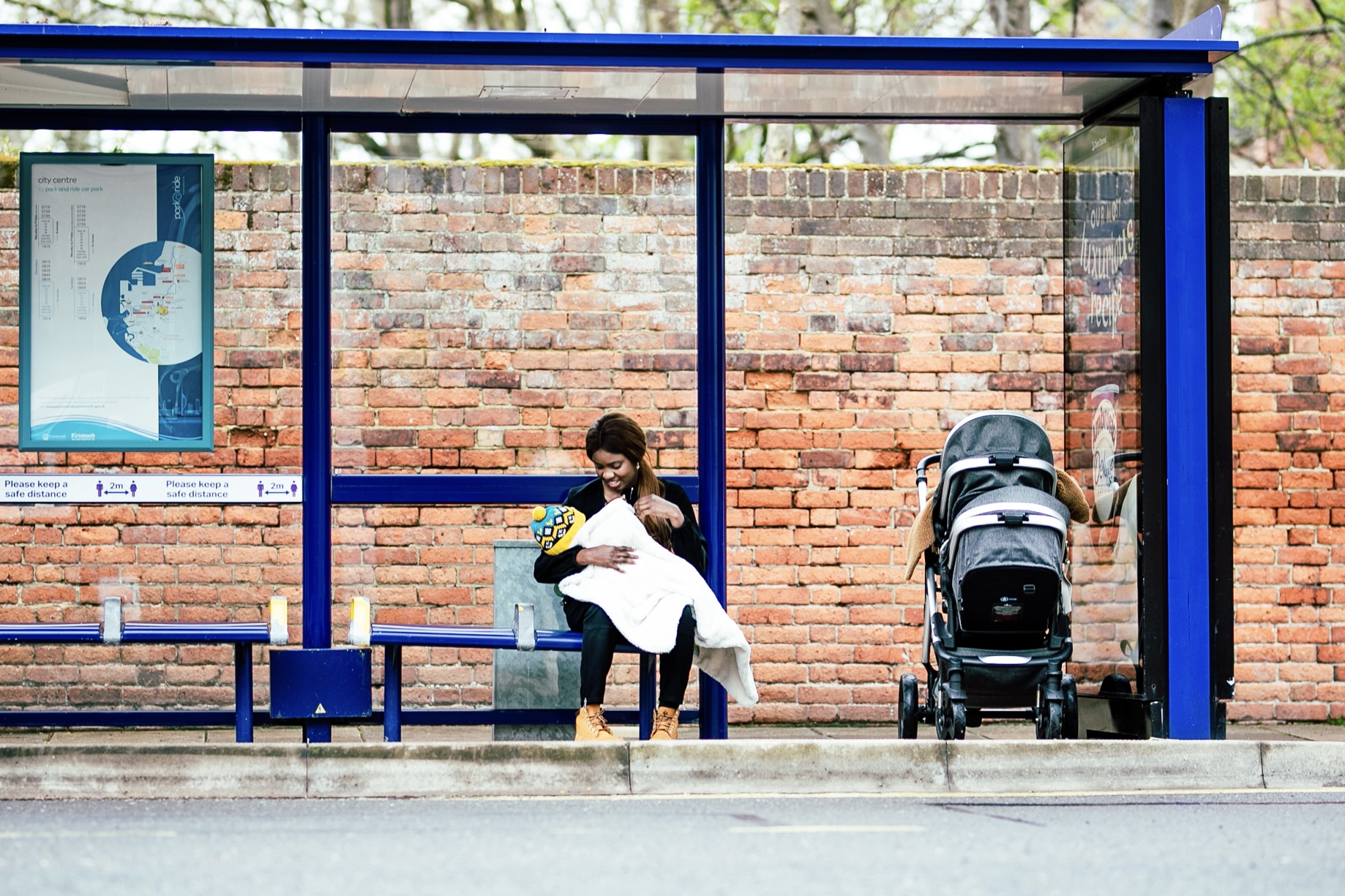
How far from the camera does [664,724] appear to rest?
7270 millimetres

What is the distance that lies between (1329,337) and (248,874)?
6.37 meters

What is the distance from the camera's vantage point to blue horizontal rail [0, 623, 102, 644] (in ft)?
23.6

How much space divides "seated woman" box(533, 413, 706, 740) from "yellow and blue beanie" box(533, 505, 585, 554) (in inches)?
1.3

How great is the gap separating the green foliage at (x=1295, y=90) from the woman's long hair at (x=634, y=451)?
43.2 feet

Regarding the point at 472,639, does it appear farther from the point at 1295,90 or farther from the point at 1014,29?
the point at 1295,90

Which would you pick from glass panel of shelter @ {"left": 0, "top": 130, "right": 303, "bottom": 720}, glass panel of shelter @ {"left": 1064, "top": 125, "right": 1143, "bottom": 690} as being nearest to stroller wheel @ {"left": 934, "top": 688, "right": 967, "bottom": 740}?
glass panel of shelter @ {"left": 1064, "top": 125, "right": 1143, "bottom": 690}

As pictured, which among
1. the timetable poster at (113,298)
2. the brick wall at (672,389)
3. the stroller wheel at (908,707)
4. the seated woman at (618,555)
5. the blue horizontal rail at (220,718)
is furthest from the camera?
the brick wall at (672,389)

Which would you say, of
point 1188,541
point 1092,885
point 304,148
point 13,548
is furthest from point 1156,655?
point 13,548

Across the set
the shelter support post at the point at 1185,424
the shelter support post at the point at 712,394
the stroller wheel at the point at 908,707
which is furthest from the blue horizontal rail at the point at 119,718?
the shelter support post at the point at 1185,424

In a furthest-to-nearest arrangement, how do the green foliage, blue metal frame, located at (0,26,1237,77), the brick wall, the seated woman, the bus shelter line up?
1. the green foliage
2. the brick wall
3. the seated woman
4. the bus shelter
5. blue metal frame, located at (0,26,1237,77)

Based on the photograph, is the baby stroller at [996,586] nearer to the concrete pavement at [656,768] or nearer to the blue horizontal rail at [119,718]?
the concrete pavement at [656,768]

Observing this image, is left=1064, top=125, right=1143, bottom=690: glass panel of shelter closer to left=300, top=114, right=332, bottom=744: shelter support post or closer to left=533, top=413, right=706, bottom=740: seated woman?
left=533, top=413, right=706, bottom=740: seated woman

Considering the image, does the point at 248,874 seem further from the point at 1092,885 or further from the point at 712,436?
the point at 712,436

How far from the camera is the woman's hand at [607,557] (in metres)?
7.37
